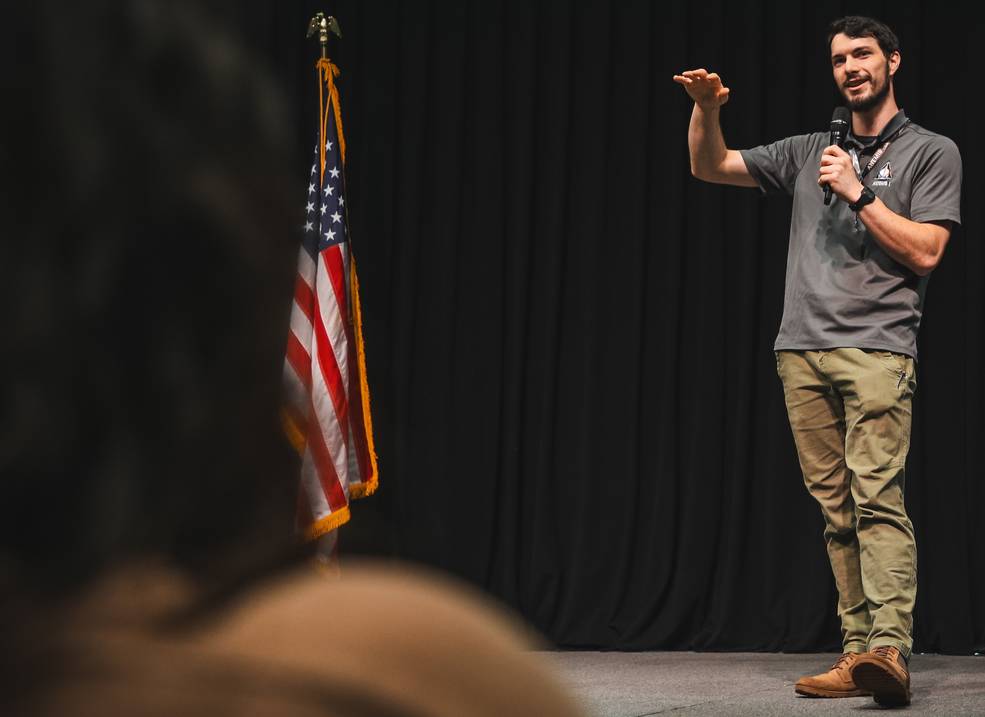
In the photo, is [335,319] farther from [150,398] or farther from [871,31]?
[150,398]

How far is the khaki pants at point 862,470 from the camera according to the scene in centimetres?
275

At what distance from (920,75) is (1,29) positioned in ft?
14.0

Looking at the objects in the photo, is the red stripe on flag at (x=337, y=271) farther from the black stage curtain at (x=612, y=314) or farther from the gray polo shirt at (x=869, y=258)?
the gray polo shirt at (x=869, y=258)

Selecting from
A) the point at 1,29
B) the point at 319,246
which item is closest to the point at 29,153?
the point at 1,29

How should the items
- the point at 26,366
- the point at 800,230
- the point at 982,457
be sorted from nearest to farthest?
the point at 26,366
the point at 800,230
the point at 982,457

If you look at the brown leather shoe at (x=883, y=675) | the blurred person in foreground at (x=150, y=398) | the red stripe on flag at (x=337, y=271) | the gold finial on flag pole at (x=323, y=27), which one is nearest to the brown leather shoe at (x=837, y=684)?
the brown leather shoe at (x=883, y=675)

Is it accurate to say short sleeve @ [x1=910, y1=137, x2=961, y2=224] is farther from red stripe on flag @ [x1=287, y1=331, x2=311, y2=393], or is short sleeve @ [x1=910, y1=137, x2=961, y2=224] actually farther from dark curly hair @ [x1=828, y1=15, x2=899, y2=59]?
red stripe on flag @ [x1=287, y1=331, x2=311, y2=393]

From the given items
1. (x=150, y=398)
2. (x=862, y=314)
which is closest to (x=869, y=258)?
(x=862, y=314)

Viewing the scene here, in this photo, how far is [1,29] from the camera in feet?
0.92

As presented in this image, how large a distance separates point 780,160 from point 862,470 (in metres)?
0.77

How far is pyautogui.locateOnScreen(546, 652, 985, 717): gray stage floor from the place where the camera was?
277 cm

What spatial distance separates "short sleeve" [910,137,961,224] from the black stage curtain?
1.40 m

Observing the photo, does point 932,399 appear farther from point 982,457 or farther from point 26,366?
point 26,366

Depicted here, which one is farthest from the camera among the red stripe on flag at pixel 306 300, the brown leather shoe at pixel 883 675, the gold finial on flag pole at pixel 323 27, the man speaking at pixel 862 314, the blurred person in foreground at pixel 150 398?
the gold finial on flag pole at pixel 323 27
